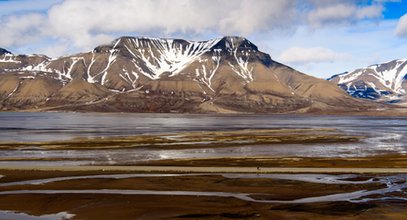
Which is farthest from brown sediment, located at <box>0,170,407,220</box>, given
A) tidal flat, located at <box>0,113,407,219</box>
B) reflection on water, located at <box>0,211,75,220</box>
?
reflection on water, located at <box>0,211,75,220</box>

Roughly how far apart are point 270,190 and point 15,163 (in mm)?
34421

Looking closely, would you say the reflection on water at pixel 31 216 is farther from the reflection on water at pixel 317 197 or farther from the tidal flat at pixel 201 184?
the reflection on water at pixel 317 197

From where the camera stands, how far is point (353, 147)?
8806 centimetres

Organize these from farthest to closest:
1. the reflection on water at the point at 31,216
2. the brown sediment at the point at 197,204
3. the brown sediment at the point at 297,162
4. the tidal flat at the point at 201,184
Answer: the brown sediment at the point at 297,162
the tidal flat at the point at 201,184
the brown sediment at the point at 197,204
the reflection on water at the point at 31,216

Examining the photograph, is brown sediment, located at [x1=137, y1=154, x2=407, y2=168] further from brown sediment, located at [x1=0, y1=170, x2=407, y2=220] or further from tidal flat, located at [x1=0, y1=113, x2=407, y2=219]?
brown sediment, located at [x1=0, y1=170, x2=407, y2=220]

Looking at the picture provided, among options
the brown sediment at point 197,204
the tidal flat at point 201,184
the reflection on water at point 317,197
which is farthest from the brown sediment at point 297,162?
the brown sediment at point 197,204

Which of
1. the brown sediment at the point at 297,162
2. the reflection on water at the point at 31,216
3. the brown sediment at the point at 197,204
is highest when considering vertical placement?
the brown sediment at the point at 197,204

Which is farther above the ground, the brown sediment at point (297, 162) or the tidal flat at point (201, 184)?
the tidal flat at point (201, 184)

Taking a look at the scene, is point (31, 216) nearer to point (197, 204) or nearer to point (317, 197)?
point (197, 204)

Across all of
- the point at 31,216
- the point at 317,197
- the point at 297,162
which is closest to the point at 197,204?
the point at 317,197

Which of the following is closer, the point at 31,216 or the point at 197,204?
the point at 31,216

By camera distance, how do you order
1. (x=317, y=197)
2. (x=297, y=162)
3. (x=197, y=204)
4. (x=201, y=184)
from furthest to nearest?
1. (x=297, y=162)
2. (x=201, y=184)
3. (x=317, y=197)
4. (x=197, y=204)

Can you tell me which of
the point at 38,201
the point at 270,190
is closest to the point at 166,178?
the point at 270,190

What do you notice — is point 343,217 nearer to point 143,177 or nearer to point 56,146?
point 143,177
